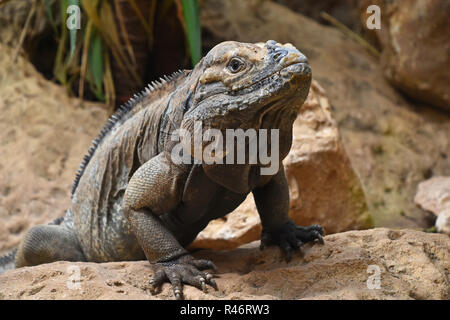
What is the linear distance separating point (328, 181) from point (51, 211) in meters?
3.39

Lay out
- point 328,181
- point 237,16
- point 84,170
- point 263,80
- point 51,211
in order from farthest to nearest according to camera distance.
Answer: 1. point 237,16
2. point 51,211
3. point 328,181
4. point 84,170
5. point 263,80

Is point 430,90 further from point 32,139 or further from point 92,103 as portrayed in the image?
point 32,139

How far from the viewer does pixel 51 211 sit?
21.6 ft

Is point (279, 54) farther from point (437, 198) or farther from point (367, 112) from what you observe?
point (367, 112)

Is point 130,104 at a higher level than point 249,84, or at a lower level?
lower

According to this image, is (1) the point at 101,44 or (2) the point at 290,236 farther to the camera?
(1) the point at 101,44

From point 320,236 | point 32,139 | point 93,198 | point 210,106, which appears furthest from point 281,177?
point 32,139

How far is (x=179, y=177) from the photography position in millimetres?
3865

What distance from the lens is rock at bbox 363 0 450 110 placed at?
8008mm

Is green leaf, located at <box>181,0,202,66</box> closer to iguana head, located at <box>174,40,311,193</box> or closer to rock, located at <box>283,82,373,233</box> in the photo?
rock, located at <box>283,82,373,233</box>

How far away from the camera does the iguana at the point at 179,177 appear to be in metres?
3.40
